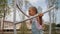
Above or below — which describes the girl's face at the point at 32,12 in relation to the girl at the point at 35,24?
above

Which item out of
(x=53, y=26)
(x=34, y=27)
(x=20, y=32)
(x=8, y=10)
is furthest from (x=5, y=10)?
(x=34, y=27)

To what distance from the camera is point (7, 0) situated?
4.52 meters

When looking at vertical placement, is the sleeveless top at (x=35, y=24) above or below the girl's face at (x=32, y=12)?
below

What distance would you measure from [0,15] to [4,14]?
11 centimetres

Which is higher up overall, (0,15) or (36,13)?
(0,15)

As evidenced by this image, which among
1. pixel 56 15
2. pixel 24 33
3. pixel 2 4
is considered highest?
pixel 2 4

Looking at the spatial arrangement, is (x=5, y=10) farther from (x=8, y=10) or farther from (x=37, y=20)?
(x=37, y=20)

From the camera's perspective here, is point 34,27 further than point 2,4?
No

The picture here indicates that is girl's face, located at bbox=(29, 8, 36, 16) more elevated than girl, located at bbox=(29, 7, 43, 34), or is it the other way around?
girl's face, located at bbox=(29, 8, 36, 16)

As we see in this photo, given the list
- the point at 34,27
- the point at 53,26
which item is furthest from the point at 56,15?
the point at 34,27

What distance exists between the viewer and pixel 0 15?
4668 mm

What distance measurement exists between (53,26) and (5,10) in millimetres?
1301

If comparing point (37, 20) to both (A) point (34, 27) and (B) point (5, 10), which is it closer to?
(A) point (34, 27)

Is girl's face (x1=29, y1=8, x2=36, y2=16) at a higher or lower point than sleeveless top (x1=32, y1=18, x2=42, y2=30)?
higher
